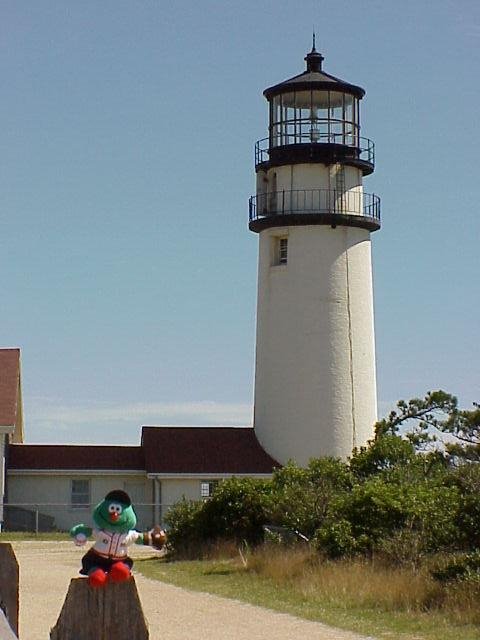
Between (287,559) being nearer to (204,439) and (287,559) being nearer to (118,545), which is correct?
(118,545)

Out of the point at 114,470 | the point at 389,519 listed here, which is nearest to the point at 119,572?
the point at 389,519

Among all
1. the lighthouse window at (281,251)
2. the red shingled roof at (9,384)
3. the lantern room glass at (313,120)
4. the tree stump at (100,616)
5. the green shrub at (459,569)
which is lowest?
the green shrub at (459,569)

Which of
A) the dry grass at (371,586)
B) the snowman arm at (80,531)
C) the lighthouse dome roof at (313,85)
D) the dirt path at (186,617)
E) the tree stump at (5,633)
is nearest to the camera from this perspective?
the tree stump at (5,633)

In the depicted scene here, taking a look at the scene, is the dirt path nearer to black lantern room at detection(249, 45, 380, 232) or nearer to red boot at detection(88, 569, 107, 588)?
red boot at detection(88, 569, 107, 588)

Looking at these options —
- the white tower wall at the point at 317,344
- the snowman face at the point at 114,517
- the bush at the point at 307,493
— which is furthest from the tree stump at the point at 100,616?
the white tower wall at the point at 317,344

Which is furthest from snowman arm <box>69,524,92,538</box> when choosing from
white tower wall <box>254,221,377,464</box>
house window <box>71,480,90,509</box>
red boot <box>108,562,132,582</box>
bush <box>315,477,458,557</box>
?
house window <box>71,480,90,509</box>

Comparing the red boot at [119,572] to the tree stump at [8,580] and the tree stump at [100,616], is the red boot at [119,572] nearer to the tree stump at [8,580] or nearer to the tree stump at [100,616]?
the tree stump at [100,616]

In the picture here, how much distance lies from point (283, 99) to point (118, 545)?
31510 mm

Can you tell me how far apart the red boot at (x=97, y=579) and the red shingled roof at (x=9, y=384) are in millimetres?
31715

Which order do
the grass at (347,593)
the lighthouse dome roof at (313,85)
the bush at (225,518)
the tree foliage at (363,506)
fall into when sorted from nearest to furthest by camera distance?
the grass at (347,593) → the tree foliage at (363,506) → the bush at (225,518) → the lighthouse dome roof at (313,85)

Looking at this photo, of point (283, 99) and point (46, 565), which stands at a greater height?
point (283, 99)

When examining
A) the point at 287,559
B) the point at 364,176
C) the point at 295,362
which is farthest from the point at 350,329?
the point at 287,559

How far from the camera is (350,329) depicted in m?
37.4

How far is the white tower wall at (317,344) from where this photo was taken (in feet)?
122
